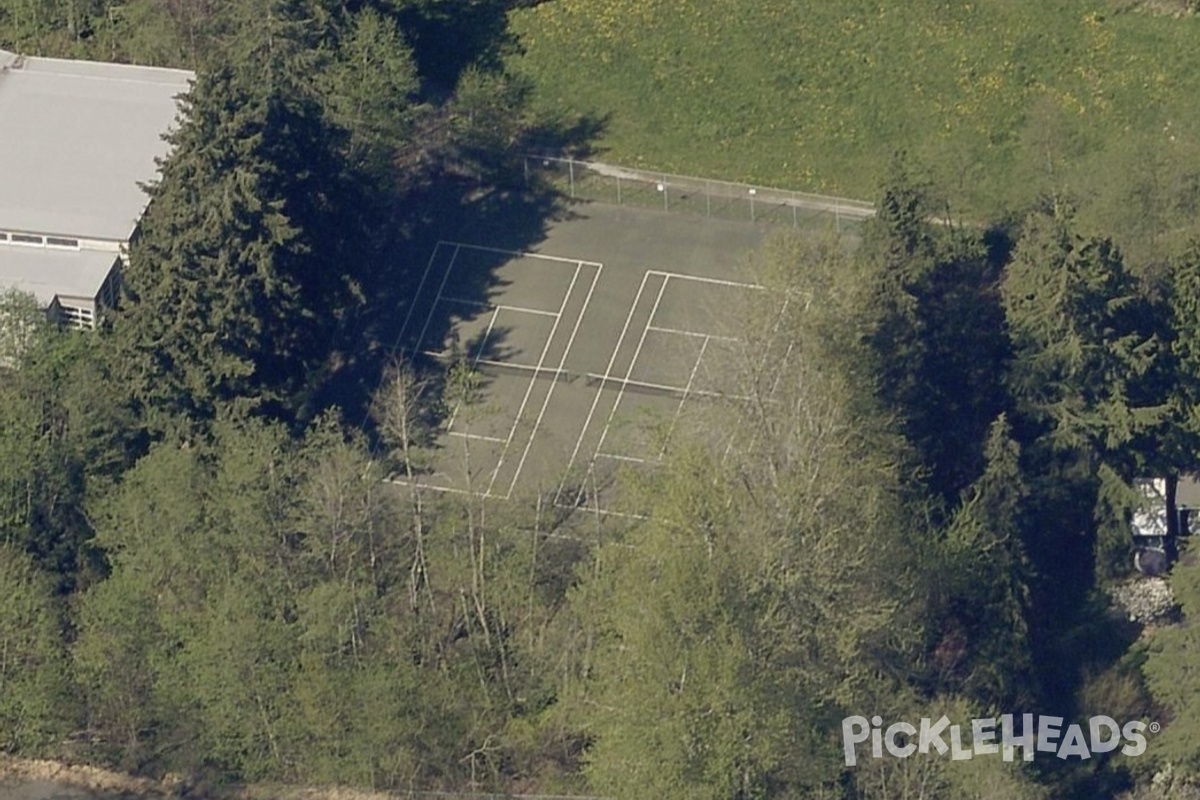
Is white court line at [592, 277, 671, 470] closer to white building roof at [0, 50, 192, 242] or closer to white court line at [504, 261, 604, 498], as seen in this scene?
white court line at [504, 261, 604, 498]

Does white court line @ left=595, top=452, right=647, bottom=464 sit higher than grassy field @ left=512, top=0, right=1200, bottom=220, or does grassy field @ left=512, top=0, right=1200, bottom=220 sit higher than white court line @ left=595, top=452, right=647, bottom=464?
grassy field @ left=512, top=0, right=1200, bottom=220

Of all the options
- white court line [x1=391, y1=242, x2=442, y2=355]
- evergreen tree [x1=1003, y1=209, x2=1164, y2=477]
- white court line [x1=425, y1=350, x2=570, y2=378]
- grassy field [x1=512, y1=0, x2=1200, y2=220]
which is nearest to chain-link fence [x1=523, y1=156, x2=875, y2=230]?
grassy field [x1=512, y1=0, x2=1200, y2=220]

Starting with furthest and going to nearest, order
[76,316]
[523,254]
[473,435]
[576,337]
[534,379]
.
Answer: [523,254], [576,337], [534,379], [76,316], [473,435]

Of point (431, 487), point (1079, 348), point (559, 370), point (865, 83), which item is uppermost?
point (865, 83)

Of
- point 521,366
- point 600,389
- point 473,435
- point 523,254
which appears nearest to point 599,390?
point 600,389

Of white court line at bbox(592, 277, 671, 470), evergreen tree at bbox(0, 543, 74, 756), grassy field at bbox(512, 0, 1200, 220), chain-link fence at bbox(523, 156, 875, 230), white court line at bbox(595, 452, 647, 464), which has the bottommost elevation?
evergreen tree at bbox(0, 543, 74, 756)

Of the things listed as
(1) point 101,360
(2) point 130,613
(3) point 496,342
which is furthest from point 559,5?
(2) point 130,613

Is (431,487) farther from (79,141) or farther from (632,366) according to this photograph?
(79,141)

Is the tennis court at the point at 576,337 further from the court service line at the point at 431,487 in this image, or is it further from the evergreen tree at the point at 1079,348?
the evergreen tree at the point at 1079,348
